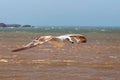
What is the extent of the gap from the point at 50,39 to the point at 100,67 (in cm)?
1768

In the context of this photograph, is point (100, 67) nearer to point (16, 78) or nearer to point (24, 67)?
point (24, 67)

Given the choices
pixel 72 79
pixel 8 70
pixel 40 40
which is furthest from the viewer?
pixel 8 70

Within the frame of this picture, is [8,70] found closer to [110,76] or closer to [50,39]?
[110,76]

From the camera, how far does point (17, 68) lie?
21.8m

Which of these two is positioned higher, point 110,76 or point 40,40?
point 40,40

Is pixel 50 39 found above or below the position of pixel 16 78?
above

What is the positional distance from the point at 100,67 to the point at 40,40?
17752 millimetres

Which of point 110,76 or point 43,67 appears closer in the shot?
point 110,76

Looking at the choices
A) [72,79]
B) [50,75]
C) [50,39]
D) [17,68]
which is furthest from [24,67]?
[50,39]

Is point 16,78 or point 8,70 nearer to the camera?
point 16,78

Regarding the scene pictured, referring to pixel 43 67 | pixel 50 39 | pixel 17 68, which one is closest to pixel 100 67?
pixel 43 67

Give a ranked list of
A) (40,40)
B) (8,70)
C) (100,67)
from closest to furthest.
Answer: (40,40)
(8,70)
(100,67)

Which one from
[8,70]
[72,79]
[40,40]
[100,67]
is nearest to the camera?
[40,40]

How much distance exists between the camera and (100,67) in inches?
908
